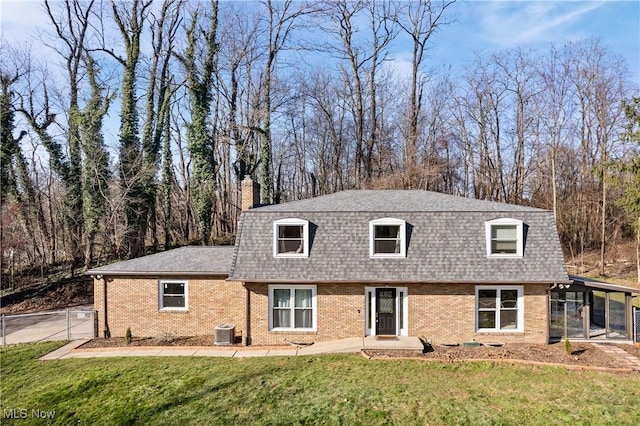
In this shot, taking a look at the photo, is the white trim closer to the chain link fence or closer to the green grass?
the green grass

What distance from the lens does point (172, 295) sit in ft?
47.7

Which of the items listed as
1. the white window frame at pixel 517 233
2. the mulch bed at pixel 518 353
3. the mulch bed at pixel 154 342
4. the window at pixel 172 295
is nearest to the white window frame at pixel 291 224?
the mulch bed at pixel 518 353

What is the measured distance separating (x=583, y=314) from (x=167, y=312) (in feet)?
53.6

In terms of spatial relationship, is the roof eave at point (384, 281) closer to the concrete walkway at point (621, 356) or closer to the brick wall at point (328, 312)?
the brick wall at point (328, 312)

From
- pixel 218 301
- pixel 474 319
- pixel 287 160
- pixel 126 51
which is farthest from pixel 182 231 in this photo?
pixel 474 319

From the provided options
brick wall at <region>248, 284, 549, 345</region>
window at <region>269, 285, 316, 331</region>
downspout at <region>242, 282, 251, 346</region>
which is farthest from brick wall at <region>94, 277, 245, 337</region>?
window at <region>269, 285, 316, 331</region>

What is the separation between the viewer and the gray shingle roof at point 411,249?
510 inches

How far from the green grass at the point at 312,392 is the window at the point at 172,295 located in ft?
9.07

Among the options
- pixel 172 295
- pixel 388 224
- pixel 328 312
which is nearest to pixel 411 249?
pixel 388 224

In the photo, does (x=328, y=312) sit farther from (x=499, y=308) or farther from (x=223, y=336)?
(x=499, y=308)

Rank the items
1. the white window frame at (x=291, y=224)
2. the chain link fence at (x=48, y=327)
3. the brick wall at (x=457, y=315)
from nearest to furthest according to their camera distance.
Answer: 1. the brick wall at (x=457, y=315)
2. the white window frame at (x=291, y=224)
3. the chain link fence at (x=48, y=327)

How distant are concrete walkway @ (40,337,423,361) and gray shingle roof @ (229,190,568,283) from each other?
223cm

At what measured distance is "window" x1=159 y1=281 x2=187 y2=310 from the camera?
14500mm

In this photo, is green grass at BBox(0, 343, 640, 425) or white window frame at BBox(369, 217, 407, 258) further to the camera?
white window frame at BBox(369, 217, 407, 258)
